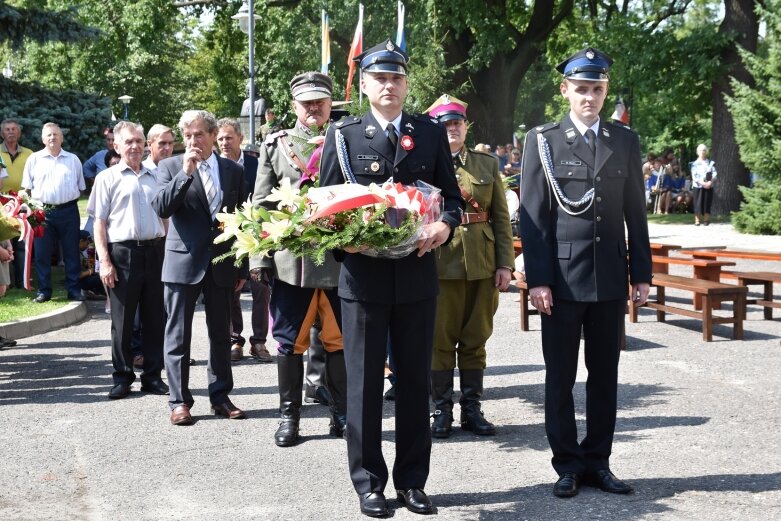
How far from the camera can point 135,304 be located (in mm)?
8727

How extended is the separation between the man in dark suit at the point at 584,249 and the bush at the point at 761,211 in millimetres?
18218

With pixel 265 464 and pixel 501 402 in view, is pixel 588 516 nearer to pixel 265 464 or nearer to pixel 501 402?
pixel 265 464

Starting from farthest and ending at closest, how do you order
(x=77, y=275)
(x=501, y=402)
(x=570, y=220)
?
(x=77, y=275) → (x=501, y=402) → (x=570, y=220)

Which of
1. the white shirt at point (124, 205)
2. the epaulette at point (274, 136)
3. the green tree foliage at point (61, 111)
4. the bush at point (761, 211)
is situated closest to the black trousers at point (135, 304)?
the white shirt at point (124, 205)

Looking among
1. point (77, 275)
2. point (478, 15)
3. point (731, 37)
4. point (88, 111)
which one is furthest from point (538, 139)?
point (88, 111)

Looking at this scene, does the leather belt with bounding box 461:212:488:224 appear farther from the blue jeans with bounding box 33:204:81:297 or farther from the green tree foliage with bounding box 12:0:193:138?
the green tree foliage with bounding box 12:0:193:138

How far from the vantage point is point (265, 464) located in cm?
645

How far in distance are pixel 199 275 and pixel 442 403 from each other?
1.86 metres

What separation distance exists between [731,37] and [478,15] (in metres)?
6.53

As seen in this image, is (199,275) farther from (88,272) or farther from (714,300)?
(88,272)

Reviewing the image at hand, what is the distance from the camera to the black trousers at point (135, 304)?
339 inches

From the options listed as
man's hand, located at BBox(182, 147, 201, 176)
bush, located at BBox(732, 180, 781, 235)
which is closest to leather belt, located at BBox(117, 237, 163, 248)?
man's hand, located at BBox(182, 147, 201, 176)

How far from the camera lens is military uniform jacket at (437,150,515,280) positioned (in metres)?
7.20

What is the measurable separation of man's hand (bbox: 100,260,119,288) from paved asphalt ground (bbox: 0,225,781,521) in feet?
2.84
